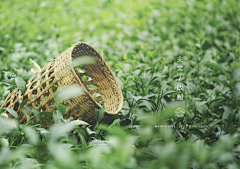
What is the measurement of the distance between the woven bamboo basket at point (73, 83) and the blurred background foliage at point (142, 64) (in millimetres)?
67

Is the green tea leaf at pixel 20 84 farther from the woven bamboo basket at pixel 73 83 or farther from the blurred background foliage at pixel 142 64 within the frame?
the blurred background foliage at pixel 142 64

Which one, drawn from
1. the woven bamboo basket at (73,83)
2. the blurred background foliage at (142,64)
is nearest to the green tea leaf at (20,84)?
the woven bamboo basket at (73,83)

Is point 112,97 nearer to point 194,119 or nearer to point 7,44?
point 194,119

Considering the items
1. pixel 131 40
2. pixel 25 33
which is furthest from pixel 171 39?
pixel 25 33

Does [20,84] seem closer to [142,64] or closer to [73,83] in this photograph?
[73,83]

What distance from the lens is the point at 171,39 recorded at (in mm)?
2254

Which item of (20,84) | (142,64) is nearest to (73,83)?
(20,84)

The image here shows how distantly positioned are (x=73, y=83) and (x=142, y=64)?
75 centimetres

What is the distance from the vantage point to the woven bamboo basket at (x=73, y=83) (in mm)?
958

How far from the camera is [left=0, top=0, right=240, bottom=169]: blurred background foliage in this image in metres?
0.77

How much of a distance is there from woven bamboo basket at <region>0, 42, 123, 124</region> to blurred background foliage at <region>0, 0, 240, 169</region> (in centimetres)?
7

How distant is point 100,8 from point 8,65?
1859 mm

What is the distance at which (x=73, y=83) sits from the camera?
0.93m

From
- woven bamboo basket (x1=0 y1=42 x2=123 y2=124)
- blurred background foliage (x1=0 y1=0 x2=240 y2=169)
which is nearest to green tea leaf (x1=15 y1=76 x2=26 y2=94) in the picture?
woven bamboo basket (x1=0 y1=42 x2=123 y2=124)
